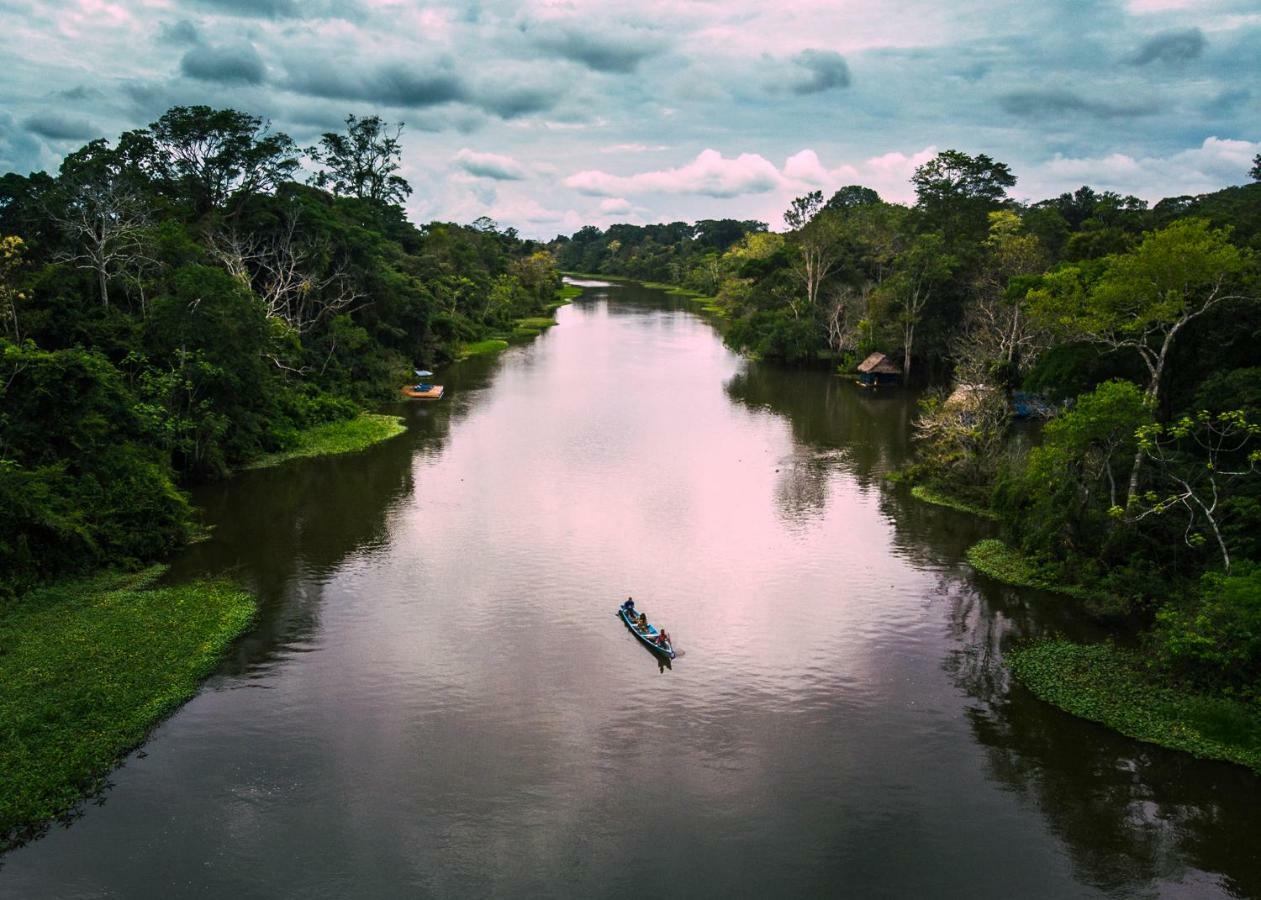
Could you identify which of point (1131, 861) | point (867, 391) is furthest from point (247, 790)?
point (867, 391)

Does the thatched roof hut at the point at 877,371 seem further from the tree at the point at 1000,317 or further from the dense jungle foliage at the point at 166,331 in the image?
the dense jungle foliage at the point at 166,331

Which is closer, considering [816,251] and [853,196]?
[816,251]

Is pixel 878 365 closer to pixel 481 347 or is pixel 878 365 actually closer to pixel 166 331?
pixel 481 347

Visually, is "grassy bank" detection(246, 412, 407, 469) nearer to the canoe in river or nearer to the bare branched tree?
the canoe in river

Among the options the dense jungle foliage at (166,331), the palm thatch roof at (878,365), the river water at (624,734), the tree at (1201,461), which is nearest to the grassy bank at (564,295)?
the dense jungle foliage at (166,331)

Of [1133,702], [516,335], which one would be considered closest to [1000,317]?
[1133,702]

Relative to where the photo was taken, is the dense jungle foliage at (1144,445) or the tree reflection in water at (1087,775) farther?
the dense jungle foliage at (1144,445)

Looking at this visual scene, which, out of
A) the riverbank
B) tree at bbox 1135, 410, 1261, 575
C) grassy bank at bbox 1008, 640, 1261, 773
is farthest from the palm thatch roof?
grassy bank at bbox 1008, 640, 1261, 773
